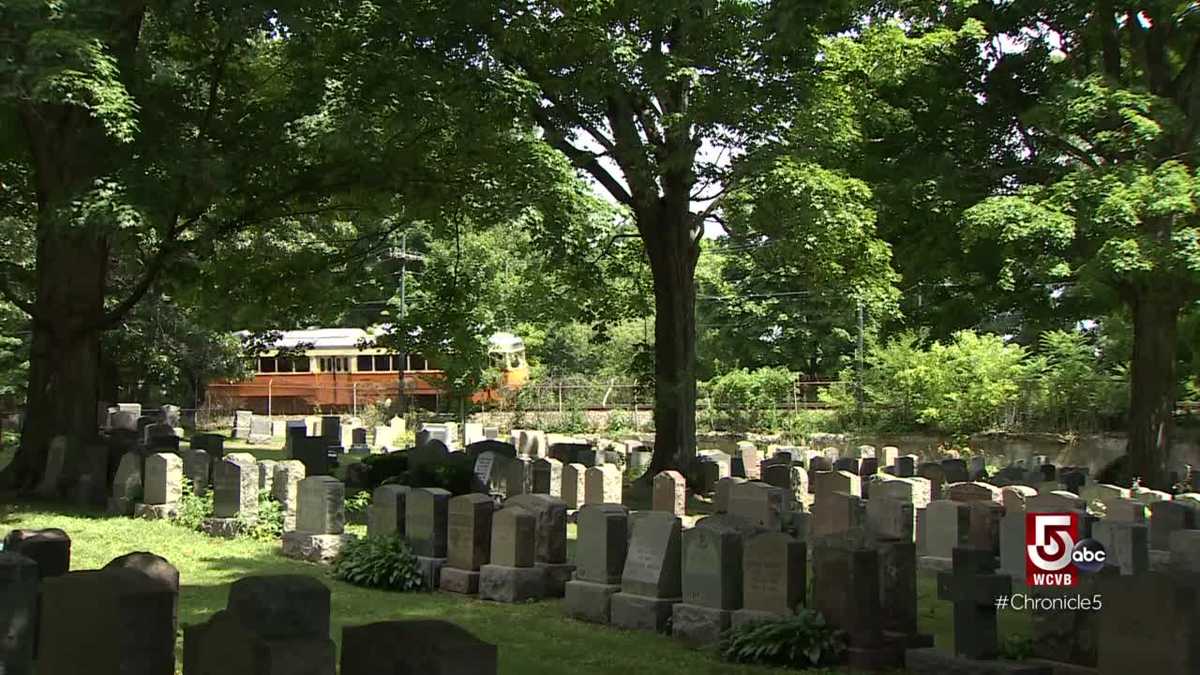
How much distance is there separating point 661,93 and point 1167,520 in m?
9.76

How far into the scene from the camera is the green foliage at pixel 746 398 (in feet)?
116

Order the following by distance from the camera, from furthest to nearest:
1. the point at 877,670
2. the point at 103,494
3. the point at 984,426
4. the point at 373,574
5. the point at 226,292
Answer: the point at 984,426, the point at 226,292, the point at 103,494, the point at 373,574, the point at 877,670

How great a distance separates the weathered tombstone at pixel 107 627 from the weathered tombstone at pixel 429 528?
7.12 metres

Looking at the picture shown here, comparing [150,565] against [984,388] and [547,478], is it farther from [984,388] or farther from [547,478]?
[984,388]

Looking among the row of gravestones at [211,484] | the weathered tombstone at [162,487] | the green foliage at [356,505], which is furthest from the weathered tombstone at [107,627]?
the green foliage at [356,505]

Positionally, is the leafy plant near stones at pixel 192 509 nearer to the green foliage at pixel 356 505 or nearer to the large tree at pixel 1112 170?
the green foliage at pixel 356 505

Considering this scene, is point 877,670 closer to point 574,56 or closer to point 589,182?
point 574,56

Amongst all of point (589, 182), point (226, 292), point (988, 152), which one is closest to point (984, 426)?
point (988, 152)

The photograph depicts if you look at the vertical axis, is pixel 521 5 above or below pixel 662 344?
above

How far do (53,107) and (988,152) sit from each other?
15.3 m

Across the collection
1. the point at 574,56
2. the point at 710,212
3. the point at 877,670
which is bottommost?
the point at 877,670

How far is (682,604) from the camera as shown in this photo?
368 inches

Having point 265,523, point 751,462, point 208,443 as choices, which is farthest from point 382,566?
point 751,462

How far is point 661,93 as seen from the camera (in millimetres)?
18094
